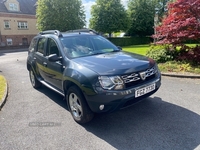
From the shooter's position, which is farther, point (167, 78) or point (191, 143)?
point (167, 78)

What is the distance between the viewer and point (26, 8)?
36.4 meters

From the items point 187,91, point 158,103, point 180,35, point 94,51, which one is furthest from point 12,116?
point 180,35

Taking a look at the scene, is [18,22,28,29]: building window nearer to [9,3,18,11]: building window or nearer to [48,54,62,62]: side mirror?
[9,3,18,11]: building window

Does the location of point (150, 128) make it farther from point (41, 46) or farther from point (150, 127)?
point (41, 46)

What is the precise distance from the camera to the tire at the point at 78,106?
338cm

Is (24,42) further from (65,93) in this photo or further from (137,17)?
(65,93)

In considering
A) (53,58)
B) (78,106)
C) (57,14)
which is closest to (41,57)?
(53,58)

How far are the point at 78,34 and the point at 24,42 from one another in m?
35.0

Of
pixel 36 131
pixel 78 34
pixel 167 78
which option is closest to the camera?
pixel 36 131

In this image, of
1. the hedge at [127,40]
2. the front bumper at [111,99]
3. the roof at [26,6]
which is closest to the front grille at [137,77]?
the front bumper at [111,99]

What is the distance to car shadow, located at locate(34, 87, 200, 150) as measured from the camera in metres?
2.93

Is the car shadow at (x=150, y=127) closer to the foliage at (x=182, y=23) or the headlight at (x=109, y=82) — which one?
the headlight at (x=109, y=82)

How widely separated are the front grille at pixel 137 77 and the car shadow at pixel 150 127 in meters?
0.89

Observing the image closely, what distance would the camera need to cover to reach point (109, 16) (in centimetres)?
2855
